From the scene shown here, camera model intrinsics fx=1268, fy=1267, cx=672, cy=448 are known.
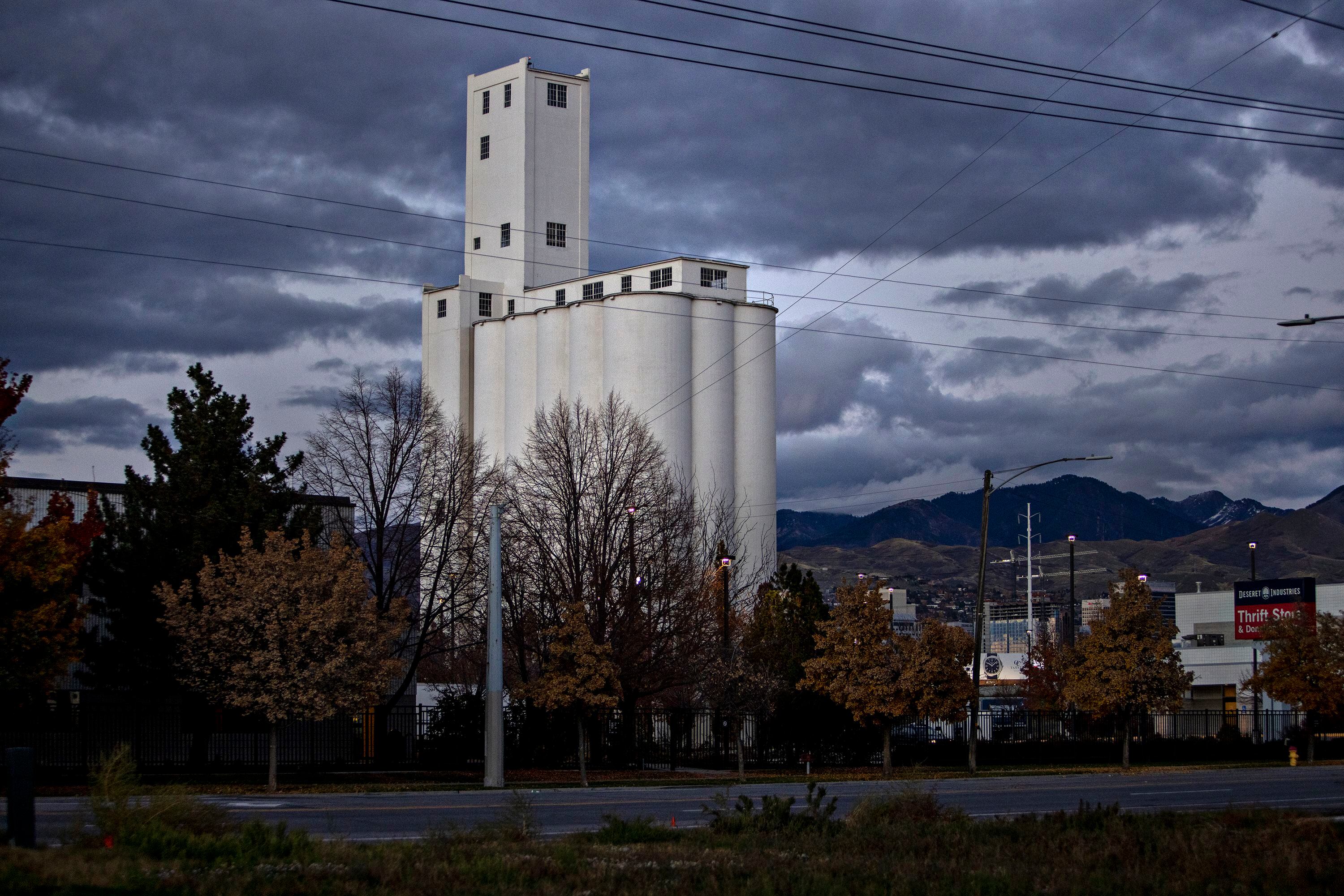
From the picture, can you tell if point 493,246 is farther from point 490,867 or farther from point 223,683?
point 490,867

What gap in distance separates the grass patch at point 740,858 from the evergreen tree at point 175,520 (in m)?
22.9

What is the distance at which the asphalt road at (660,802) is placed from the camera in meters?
20.0

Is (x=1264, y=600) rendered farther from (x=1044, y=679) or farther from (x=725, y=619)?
(x=725, y=619)

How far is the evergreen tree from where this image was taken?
3650 cm

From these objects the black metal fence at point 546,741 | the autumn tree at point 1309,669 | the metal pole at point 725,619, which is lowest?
the black metal fence at point 546,741

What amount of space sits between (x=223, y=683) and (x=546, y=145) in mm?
61748

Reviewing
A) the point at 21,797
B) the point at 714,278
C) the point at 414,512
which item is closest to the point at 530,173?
the point at 714,278

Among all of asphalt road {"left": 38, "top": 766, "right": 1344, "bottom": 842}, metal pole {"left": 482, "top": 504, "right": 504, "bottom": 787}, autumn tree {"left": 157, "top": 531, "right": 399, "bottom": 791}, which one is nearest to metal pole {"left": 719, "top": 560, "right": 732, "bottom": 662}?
asphalt road {"left": 38, "top": 766, "right": 1344, "bottom": 842}

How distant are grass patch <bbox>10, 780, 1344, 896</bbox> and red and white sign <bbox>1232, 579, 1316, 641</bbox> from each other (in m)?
60.4

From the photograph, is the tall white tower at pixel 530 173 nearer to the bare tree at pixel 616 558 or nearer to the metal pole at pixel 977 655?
the bare tree at pixel 616 558

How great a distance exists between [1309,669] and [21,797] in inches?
2070

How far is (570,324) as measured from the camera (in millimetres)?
83562

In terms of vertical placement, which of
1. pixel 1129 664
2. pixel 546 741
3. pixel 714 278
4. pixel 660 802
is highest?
pixel 714 278

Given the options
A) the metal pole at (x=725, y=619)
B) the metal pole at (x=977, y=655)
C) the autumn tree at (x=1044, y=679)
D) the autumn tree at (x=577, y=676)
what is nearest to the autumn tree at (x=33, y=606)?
the autumn tree at (x=577, y=676)
